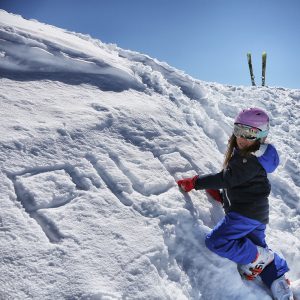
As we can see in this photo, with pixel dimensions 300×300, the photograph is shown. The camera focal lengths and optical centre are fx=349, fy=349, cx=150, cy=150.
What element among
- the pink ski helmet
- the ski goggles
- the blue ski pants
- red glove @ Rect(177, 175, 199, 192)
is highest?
the pink ski helmet

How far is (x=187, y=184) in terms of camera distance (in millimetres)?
2527

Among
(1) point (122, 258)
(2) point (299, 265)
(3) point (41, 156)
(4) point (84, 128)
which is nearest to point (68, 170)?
(3) point (41, 156)

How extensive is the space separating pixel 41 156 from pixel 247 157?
1.35 meters

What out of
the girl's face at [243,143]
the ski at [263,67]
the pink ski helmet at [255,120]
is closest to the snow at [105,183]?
the girl's face at [243,143]

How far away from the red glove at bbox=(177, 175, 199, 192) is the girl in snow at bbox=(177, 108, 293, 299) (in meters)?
0.03

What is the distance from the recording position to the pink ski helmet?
238 cm

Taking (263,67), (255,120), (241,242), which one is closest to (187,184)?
(241,242)

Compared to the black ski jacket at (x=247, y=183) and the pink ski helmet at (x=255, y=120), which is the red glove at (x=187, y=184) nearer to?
the black ski jacket at (x=247, y=183)

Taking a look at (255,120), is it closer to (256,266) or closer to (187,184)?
(187,184)

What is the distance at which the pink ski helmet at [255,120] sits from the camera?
93.6 inches

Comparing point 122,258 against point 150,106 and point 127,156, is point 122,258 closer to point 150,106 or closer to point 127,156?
point 127,156

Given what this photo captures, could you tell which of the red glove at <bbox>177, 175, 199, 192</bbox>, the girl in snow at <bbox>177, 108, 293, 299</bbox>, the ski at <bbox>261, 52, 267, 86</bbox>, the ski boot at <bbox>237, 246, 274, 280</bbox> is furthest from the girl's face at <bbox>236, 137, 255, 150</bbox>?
the ski at <bbox>261, 52, 267, 86</bbox>

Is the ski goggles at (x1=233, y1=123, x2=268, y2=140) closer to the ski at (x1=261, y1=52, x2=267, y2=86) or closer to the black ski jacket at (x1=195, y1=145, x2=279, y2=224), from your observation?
the black ski jacket at (x1=195, y1=145, x2=279, y2=224)

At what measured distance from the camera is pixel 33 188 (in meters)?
1.98
